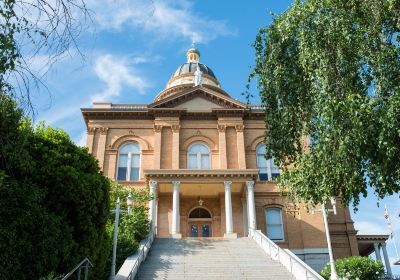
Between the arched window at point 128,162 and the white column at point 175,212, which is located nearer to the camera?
the white column at point 175,212

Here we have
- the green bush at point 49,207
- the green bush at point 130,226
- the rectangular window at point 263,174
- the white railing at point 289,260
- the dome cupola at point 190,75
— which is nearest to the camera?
the green bush at point 49,207

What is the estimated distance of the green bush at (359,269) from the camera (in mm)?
21422

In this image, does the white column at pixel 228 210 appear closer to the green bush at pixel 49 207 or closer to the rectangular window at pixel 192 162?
the rectangular window at pixel 192 162

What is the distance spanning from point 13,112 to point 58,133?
26.2 feet

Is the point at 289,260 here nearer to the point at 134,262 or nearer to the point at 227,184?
the point at 134,262

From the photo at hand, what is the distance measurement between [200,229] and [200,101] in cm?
906

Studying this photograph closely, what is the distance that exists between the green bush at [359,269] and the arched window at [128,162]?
44.1 ft

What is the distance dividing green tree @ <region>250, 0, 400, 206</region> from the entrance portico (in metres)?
12.6

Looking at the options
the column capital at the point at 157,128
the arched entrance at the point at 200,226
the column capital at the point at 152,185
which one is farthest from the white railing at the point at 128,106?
the arched entrance at the point at 200,226

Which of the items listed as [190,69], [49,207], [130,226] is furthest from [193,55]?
[49,207]

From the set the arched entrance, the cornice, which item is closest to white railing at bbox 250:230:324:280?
the cornice

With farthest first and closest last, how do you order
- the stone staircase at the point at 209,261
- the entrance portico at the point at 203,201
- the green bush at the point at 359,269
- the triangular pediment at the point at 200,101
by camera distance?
the triangular pediment at the point at 200,101 < the entrance portico at the point at 203,201 < the green bush at the point at 359,269 < the stone staircase at the point at 209,261

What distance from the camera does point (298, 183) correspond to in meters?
12.7

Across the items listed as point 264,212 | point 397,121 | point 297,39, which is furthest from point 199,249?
point 397,121
